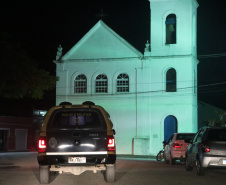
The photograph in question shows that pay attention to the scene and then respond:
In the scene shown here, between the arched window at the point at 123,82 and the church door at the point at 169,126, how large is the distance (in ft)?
13.0

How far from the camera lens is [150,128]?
38594 mm

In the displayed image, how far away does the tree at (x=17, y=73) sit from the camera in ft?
88.7

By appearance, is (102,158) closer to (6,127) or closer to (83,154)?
(83,154)

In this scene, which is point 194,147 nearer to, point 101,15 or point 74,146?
point 74,146

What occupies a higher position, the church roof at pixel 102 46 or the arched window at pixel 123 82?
the church roof at pixel 102 46

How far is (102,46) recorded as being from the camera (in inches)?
1574

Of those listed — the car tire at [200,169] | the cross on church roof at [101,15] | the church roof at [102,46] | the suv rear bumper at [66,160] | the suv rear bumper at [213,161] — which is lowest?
the car tire at [200,169]

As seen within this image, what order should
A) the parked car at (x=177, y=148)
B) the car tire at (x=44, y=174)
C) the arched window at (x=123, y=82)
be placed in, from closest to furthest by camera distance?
the car tire at (x=44, y=174) < the parked car at (x=177, y=148) < the arched window at (x=123, y=82)

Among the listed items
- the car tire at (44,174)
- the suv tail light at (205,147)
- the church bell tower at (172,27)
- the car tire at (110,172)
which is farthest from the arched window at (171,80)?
the car tire at (44,174)

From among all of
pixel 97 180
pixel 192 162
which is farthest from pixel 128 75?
pixel 97 180

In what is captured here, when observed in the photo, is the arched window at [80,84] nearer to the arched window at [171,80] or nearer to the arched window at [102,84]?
the arched window at [102,84]

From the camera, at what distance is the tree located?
2705 centimetres

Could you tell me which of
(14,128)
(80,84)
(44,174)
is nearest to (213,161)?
(44,174)

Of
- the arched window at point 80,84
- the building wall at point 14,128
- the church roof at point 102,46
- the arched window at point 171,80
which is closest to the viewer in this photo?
the arched window at point 171,80
